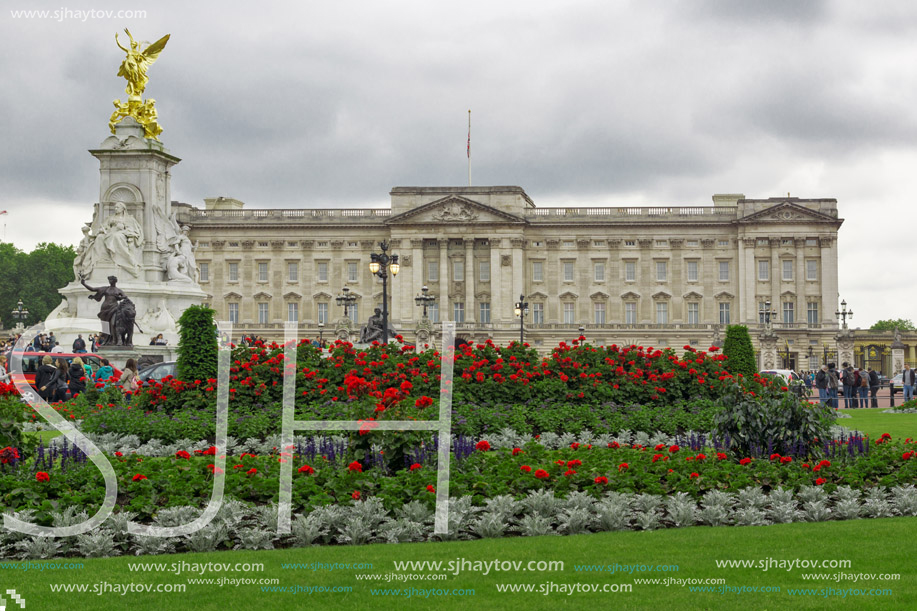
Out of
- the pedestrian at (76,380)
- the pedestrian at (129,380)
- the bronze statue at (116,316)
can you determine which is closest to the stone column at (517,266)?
the bronze statue at (116,316)

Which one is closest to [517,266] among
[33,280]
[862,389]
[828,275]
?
[828,275]

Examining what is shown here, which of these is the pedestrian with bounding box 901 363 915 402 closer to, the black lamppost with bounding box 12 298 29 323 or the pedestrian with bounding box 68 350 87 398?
the pedestrian with bounding box 68 350 87 398

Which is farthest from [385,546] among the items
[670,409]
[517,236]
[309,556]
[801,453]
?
[517,236]

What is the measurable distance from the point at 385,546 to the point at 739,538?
9.42 feet

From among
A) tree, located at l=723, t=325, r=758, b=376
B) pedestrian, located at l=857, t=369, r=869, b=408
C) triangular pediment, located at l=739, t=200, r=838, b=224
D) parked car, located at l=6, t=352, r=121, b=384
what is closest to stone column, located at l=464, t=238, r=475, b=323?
triangular pediment, located at l=739, t=200, r=838, b=224

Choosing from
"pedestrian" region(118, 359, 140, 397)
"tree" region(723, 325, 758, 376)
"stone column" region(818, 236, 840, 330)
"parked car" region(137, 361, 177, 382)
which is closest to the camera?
"pedestrian" region(118, 359, 140, 397)

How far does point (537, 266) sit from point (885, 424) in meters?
59.9

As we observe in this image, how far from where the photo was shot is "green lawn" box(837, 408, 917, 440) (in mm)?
17031

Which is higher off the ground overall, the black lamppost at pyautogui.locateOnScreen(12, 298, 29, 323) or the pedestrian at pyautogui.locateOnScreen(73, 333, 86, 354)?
the black lamppost at pyautogui.locateOnScreen(12, 298, 29, 323)

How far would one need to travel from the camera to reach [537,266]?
79.2 metres

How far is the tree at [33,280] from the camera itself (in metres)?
85.7

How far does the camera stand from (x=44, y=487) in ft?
28.9

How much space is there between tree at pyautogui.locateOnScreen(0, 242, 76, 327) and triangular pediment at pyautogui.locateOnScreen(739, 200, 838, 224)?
5949 cm

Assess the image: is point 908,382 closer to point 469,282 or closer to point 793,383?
point 793,383
